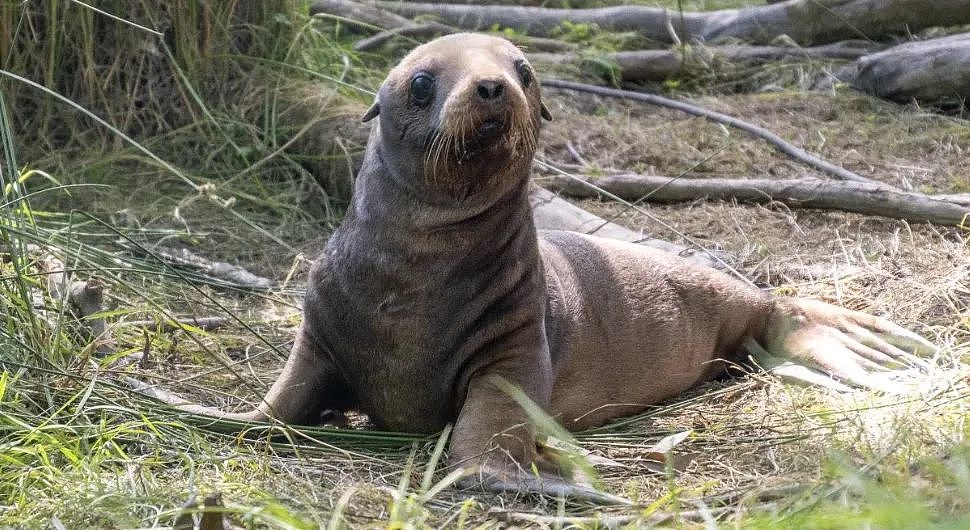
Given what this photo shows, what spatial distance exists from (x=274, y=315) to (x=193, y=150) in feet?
6.04

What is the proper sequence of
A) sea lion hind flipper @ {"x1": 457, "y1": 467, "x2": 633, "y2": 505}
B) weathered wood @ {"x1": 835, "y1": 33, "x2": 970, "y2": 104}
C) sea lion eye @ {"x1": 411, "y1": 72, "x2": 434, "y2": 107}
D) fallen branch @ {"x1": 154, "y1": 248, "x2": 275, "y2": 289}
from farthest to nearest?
weathered wood @ {"x1": 835, "y1": 33, "x2": 970, "y2": 104}
fallen branch @ {"x1": 154, "y1": 248, "x2": 275, "y2": 289}
sea lion eye @ {"x1": 411, "y1": 72, "x2": 434, "y2": 107}
sea lion hind flipper @ {"x1": 457, "y1": 467, "x2": 633, "y2": 505}

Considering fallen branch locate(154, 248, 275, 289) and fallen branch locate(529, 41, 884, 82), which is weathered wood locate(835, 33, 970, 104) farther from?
fallen branch locate(154, 248, 275, 289)

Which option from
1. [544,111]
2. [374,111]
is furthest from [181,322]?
[544,111]

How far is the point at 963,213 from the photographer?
19.6 ft

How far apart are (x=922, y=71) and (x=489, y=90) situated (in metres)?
5.60

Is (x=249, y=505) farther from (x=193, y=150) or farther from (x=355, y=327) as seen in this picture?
(x=193, y=150)

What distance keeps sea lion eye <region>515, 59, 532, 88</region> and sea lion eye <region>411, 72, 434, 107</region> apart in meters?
0.33

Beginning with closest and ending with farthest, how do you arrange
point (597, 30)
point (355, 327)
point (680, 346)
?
point (355, 327) → point (680, 346) → point (597, 30)

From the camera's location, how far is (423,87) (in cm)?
399

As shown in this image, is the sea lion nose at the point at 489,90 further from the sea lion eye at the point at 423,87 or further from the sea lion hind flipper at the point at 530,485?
the sea lion hind flipper at the point at 530,485

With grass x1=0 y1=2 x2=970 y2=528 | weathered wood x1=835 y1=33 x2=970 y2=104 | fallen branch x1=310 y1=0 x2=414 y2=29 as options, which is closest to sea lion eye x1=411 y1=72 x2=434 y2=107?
grass x1=0 y1=2 x2=970 y2=528

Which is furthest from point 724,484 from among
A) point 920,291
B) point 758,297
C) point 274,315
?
point 274,315

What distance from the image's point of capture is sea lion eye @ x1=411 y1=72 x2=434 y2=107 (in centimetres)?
398

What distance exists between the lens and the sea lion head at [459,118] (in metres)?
3.74
